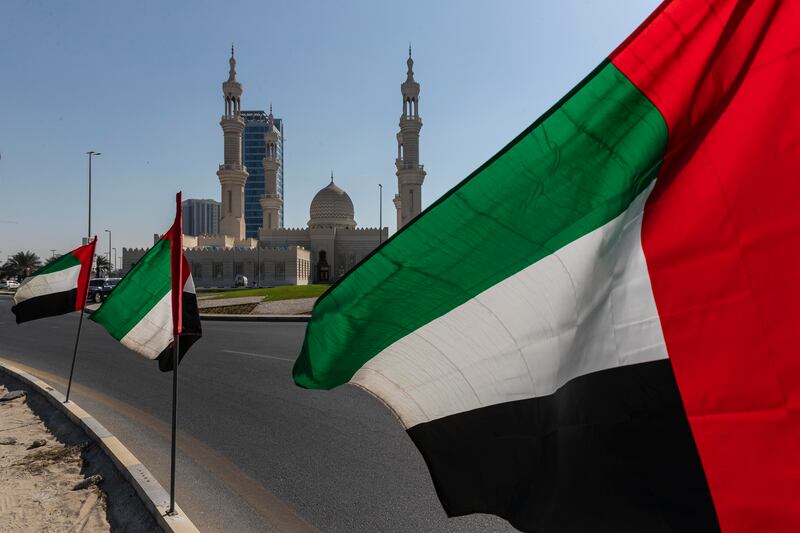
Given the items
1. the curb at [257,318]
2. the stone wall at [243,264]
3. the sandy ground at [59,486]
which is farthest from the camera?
the stone wall at [243,264]

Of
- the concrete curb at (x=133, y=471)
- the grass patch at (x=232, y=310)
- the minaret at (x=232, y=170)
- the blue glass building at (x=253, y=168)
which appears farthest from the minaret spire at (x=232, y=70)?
the blue glass building at (x=253, y=168)

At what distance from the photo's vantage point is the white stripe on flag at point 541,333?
1.73m

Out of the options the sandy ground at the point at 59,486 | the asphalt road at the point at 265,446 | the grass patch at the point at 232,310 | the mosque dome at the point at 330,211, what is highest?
A: the mosque dome at the point at 330,211

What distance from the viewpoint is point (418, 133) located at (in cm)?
7425

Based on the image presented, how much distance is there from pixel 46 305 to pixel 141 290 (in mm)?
3537

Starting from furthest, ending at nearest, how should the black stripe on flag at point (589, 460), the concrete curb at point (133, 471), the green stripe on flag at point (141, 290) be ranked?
the green stripe on flag at point (141, 290)
the concrete curb at point (133, 471)
the black stripe on flag at point (589, 460)

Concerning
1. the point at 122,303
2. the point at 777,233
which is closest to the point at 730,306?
the point at 777,233

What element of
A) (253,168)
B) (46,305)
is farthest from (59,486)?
(253,168)

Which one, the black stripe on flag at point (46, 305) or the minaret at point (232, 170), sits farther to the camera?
the minaret at point (232, 170)

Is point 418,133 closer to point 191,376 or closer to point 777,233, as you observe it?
point 191,376

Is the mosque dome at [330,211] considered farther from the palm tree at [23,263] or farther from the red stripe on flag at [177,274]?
the red stripe on flag at [177,274]

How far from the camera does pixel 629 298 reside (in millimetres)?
1727

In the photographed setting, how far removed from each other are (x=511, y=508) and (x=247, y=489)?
3801 mm

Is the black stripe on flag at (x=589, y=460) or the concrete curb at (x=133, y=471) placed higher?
the black stripe on flag at (x=589, y=460)
